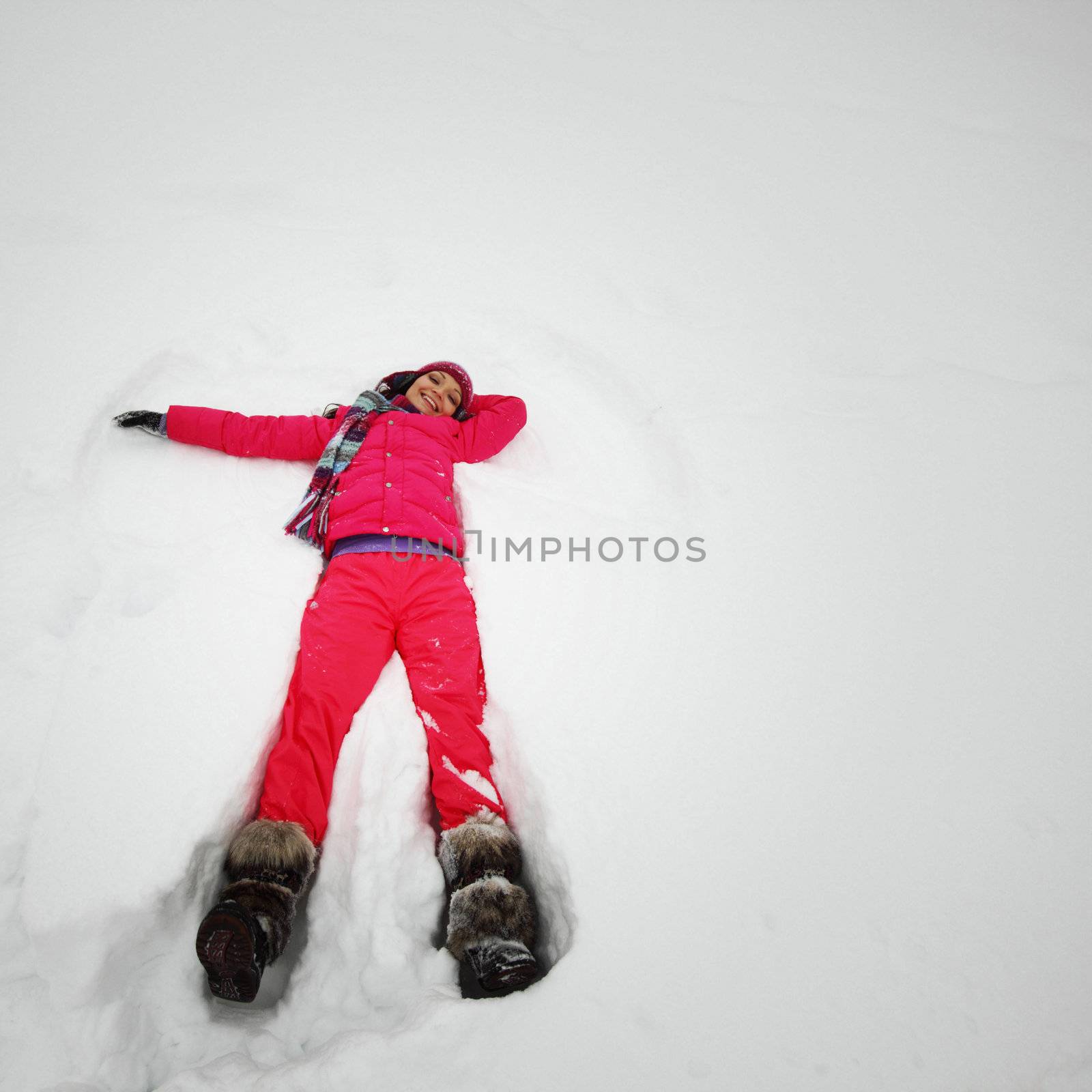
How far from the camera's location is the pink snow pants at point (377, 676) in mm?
1325

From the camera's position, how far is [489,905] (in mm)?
1139

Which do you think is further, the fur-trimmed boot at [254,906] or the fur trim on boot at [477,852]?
the fur trim on boot at [477,852]

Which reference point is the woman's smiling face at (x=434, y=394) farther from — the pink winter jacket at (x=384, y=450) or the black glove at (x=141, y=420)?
the black glove at (x=141, y=420)

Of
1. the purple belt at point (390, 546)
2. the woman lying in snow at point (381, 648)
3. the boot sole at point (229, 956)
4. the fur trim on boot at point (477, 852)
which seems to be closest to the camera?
the boot sole at point (229, 956)

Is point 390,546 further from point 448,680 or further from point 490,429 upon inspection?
point 490,429

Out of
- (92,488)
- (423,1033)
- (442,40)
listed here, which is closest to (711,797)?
(423,1033)

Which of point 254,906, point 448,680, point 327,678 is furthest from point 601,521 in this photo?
point 254,906

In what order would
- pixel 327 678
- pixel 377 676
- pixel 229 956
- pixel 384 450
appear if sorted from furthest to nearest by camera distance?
pixel 384 450 < pixel 377 676 < pixel 327 678 < pixel 229 956

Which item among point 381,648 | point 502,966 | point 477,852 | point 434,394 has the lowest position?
point 502,966

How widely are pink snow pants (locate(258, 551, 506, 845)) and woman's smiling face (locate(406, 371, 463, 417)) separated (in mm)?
762

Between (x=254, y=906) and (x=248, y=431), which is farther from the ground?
(x=248, y=431)

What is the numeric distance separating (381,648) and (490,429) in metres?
1.02

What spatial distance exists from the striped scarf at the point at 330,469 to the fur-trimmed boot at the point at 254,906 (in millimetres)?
897

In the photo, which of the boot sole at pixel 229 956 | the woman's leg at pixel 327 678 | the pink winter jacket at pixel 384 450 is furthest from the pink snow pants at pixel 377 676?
the boot sole at pixel 229 956
